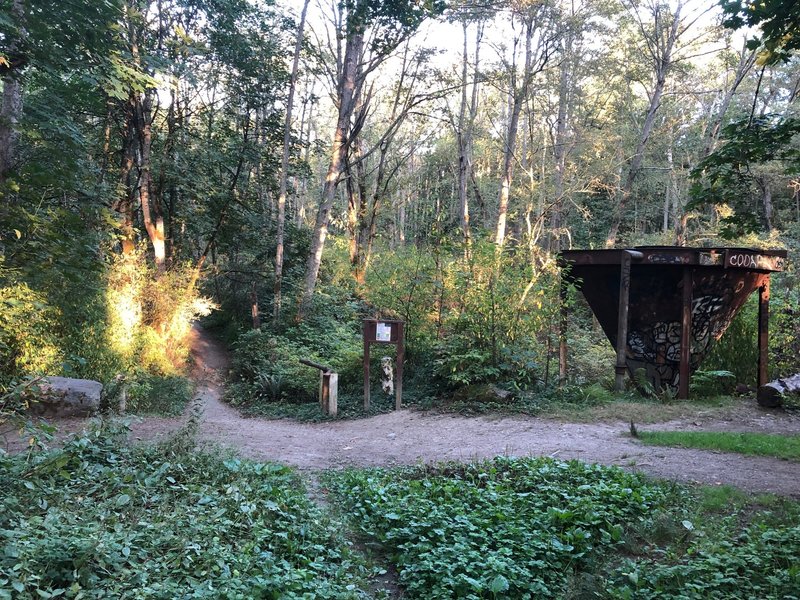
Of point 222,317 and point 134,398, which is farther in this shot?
point 222,317

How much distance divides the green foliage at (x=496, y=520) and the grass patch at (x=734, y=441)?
1.89m

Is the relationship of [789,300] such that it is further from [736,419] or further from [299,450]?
[299,450]

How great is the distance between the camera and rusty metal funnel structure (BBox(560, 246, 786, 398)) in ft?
31.8

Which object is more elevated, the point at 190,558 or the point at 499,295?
the point at 499,295

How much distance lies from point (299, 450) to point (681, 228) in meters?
16.8

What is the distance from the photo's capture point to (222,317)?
76.2 feet

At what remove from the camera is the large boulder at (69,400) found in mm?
8797

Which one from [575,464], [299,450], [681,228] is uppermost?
[681,228]

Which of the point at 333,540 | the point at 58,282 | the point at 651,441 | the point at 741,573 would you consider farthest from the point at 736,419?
the point at 58,282

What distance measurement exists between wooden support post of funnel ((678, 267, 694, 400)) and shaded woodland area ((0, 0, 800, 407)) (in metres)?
1.06

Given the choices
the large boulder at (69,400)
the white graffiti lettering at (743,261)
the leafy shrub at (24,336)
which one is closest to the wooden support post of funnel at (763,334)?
the white graffiti lettering at (743,261)

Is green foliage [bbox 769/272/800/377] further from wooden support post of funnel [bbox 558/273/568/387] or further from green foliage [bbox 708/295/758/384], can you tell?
wooden support post of funnel [bbox 558/273/568/387]

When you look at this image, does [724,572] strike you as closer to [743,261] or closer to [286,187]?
[743,261]

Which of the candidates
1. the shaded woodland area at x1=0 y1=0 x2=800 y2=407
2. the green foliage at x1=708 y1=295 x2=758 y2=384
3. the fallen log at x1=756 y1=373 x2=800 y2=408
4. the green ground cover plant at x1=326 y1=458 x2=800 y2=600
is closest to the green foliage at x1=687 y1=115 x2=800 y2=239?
the shaded woodland area at x1=0 y1=0 x2=800 y2=407
